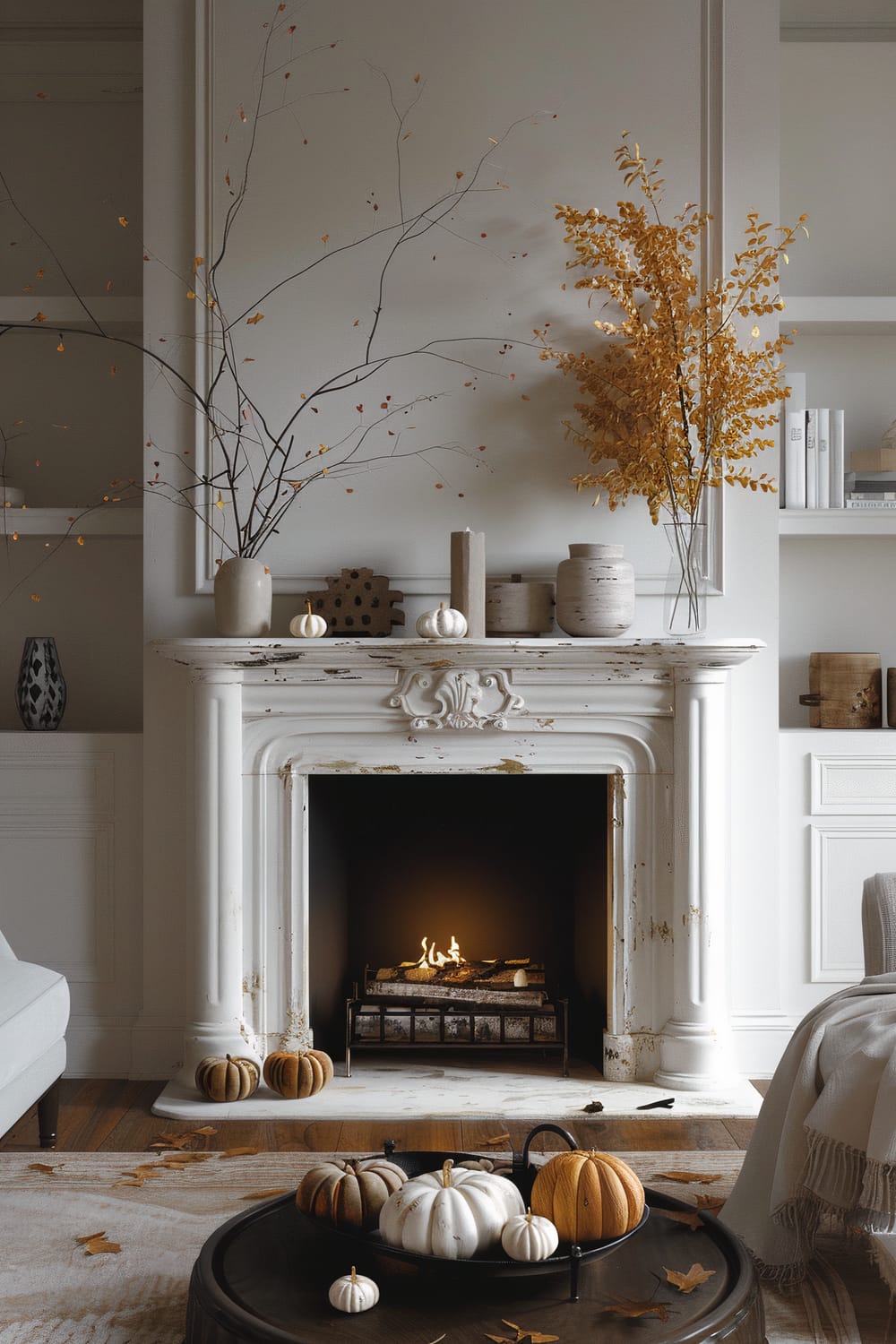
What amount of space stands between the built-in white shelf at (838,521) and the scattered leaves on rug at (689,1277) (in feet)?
7.40

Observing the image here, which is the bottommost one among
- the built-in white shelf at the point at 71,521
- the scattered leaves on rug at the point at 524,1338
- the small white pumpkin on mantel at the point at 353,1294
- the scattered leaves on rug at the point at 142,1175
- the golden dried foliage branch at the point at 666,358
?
the scattered leaves on rug at the point at 142,1175

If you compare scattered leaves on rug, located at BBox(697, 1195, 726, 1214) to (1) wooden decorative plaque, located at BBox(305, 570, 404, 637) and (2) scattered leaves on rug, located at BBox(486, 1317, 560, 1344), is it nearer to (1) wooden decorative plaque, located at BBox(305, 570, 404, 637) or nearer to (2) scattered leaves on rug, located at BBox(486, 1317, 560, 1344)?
(2) scattered leaves on rug, located at BBox(486, 1317, 560, 1344)

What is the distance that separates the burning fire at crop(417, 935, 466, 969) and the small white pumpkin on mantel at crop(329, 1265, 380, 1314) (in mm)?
1953

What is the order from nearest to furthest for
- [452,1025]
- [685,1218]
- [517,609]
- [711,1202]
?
[685,1218]
[711,1202]
[517,609]
[452,1025]

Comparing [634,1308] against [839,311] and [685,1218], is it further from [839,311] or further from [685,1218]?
[839,311]

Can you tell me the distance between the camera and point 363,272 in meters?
3.27

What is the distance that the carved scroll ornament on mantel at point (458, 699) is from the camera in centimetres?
312

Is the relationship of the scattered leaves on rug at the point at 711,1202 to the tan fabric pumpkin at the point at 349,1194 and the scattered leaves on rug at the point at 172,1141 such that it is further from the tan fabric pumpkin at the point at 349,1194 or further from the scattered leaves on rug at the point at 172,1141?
the scattered leaves on rug at the point at 172,1141

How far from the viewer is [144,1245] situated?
7.34 feet

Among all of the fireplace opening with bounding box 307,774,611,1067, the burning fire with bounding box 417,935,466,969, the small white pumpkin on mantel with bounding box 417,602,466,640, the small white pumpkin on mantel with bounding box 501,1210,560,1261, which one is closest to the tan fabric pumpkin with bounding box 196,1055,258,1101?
the fireplace opening with bounding box 307,774,611,1067

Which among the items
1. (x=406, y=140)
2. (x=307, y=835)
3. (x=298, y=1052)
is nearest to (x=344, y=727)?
(x=307, y=835)

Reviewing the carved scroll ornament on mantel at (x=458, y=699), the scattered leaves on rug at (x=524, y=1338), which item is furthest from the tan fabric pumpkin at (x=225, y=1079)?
the scattered leaves on rug at (x=524, y=1338)

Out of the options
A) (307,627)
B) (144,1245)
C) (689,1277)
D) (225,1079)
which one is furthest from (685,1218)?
(307,627)

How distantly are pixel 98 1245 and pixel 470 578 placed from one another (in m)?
1.74
